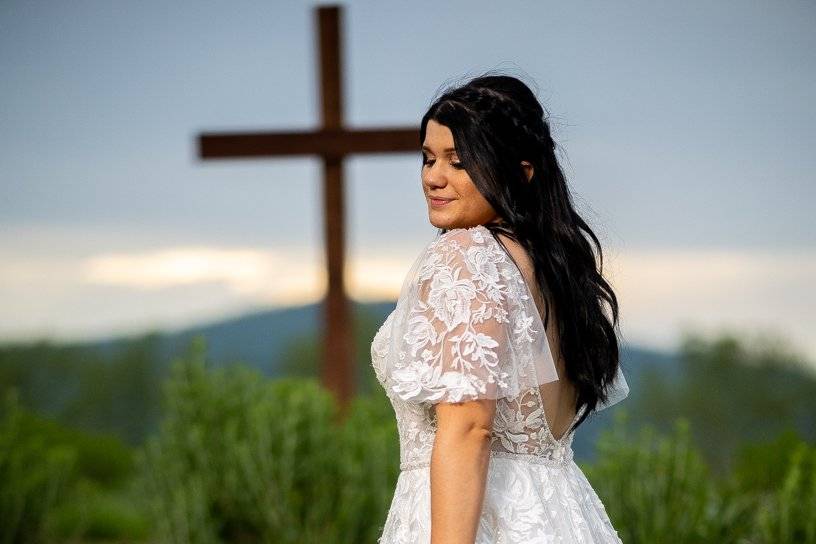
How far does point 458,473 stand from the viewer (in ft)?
4.64

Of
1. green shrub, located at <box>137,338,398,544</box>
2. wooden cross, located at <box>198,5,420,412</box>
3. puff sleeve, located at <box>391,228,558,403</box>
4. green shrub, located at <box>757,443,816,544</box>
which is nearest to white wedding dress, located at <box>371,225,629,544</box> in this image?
puff sleeve, located at <box>391,228,558,403</box>

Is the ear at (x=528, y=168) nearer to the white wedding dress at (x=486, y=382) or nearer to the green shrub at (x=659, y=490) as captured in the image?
the white wedding dress at (x=486, y=382)

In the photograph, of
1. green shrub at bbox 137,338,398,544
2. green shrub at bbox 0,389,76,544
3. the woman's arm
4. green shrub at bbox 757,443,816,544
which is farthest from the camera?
green shrub at bbox 0,389,76,544

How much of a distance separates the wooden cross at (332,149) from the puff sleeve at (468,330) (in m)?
3.75

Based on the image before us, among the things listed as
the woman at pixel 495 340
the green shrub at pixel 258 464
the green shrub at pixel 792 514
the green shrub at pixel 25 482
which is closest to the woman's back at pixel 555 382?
the woman at pixel 495 340

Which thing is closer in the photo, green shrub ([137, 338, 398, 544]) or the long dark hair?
the long dark hair

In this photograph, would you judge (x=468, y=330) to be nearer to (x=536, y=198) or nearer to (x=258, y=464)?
(x=536, y=198)

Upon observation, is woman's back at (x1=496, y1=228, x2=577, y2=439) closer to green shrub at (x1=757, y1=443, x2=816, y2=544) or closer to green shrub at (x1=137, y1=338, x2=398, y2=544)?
green shrub at (x1=757, y1=443, x2=816, y2=544)

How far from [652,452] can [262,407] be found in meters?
1.75

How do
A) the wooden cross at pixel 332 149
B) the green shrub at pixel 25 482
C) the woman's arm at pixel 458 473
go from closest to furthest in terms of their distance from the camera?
the woman's arm at pixel 458 473, the green shrub at pixel 25 482, the wooden cross at pixel 332 149

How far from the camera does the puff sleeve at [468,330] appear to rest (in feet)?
4.81

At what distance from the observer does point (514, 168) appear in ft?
5.38

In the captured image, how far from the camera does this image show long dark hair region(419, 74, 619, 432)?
161 centimetres

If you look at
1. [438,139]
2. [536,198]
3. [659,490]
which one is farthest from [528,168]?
[659,490]
